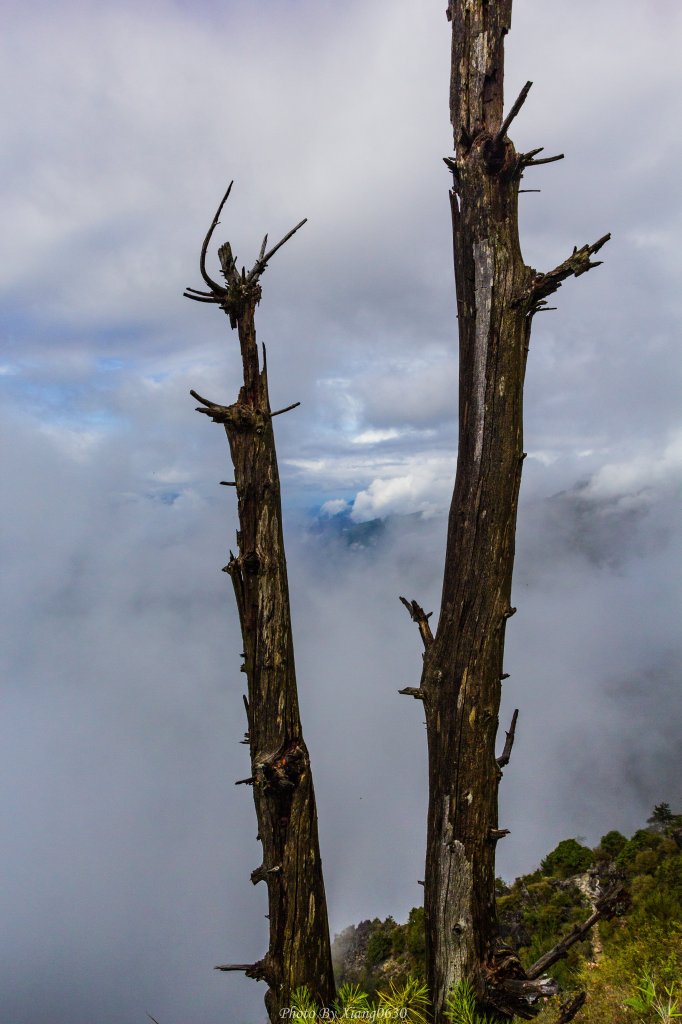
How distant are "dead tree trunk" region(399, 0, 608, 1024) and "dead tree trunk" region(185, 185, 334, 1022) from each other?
1300 millimetres

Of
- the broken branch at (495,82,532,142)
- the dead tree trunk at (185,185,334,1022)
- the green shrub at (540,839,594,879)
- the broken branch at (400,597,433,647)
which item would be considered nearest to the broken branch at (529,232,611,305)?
the broken branch at (495,82,532,142)

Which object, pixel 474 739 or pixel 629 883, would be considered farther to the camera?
pixel 629 883

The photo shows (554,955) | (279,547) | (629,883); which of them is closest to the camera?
(554,955)

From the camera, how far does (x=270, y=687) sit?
7.47 meters

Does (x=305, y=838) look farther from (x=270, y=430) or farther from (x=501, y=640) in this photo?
(x=270, y=430)

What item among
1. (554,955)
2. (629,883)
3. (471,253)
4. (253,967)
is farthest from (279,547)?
(629,883)

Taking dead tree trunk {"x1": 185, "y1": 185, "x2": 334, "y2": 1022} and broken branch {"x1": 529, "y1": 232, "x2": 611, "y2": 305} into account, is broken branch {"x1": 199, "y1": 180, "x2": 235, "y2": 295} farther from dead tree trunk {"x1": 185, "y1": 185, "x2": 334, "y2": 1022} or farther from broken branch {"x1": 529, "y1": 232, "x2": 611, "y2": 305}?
broken branch {"x1": 529, "y1": 232, "x2": 611, "y2": 305}

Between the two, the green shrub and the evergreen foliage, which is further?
the green shrub

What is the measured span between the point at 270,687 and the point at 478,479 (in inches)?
122

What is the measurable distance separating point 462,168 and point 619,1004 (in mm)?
8825

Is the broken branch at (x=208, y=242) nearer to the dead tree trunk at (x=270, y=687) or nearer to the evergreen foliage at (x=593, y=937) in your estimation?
the dead tree trunk at (x=270, y=687)

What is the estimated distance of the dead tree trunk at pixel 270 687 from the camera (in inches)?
288

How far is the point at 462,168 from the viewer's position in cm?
772

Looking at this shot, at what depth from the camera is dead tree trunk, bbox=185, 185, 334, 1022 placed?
7.32 m
